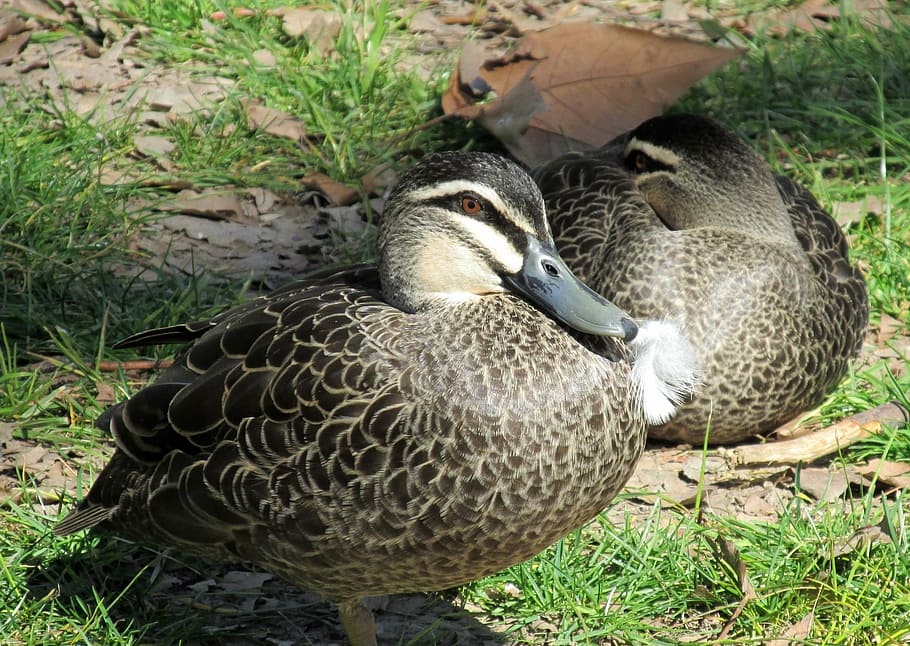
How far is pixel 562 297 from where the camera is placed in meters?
3.05

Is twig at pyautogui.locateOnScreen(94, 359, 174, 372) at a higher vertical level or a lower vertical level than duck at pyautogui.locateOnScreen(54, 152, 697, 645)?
lower

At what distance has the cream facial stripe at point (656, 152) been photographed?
4.45 meters

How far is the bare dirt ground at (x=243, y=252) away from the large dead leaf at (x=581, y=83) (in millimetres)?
741

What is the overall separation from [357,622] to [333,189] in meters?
2.64

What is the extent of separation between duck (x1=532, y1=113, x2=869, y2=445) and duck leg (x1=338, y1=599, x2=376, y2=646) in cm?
130

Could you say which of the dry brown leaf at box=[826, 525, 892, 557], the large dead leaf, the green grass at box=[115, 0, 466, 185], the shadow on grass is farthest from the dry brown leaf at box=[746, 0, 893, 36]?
the shadow on grass

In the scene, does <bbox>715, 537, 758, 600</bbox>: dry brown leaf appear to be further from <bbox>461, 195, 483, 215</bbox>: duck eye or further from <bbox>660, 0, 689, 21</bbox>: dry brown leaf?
<bbox>660, 0, 689, 21</bbox>: dry brown leaf

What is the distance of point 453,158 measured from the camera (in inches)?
123

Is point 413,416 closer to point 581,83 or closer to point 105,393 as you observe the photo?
point 105,393

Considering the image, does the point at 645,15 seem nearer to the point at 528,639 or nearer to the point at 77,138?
the point at 77,138

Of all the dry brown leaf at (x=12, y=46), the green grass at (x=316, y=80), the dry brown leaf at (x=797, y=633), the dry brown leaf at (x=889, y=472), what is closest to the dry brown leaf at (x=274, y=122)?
the green grass at (x=316, y=80)

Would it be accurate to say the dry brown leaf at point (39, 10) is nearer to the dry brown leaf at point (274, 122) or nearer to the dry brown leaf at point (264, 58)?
the dry brown leaf at point (264, 58)

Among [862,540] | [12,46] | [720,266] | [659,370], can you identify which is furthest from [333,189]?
[862,540]

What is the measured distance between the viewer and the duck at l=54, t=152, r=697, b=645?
2.90m
